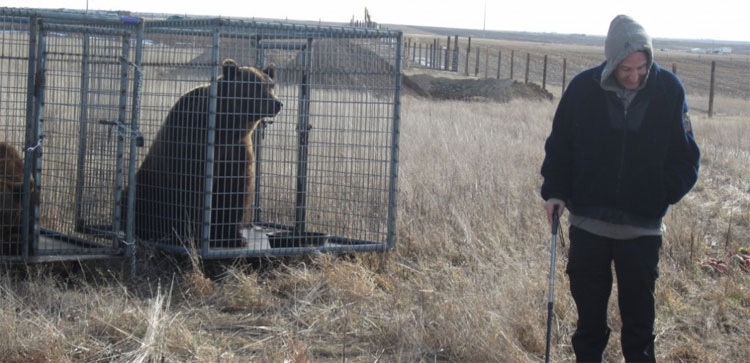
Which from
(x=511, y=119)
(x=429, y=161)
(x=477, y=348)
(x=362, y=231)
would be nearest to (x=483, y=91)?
(x=511, y=119)

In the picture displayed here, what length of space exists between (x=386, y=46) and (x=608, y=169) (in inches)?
124

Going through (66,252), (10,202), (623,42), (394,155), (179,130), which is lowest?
(66,252)

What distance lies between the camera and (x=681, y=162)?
189 inches

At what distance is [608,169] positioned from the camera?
4.85m

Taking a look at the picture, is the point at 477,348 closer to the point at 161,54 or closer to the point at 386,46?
the point at 386,46

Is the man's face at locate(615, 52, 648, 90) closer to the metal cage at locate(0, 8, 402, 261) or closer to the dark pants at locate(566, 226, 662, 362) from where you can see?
the dark pants at locate(566, 226, 662, 362)

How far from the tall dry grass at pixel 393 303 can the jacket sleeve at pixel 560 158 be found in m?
0.73

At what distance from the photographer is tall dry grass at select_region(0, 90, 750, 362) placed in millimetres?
5535

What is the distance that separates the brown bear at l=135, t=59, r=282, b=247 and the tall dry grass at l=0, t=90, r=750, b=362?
35 cm

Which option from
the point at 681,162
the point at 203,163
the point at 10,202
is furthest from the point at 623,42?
the point at 10,202

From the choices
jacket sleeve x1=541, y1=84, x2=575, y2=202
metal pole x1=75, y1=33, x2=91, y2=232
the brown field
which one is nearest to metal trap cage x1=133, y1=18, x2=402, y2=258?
the brown field

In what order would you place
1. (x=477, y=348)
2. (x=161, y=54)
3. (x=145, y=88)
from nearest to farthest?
1. (x=477, y=348)
2. (x=161, y=54)
3. (x=145, y=88)

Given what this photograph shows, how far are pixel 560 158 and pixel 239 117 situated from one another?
3244 mm

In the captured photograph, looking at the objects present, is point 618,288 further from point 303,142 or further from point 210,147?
point 303,142
